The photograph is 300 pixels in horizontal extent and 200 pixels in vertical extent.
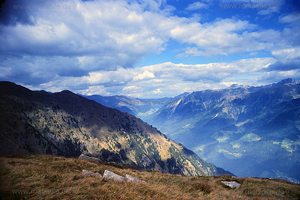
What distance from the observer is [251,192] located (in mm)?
16906

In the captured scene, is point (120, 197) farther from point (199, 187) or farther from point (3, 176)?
point (199, 187)

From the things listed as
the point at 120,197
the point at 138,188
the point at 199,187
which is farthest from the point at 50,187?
the point at 199,187

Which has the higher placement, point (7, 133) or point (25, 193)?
point (25, 193)

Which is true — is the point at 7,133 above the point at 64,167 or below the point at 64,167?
below

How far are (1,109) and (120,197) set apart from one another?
25390 cm

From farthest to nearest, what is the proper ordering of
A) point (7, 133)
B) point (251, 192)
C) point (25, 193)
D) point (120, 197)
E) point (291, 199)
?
point (7, 133), point (251, 192), point (291, 199), point (120, 197), point (25, 193)

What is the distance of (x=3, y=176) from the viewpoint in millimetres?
11133

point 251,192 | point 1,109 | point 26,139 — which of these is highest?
point 251,192

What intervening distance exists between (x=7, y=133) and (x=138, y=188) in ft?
707

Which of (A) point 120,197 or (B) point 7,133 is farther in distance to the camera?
(B) point 7,133

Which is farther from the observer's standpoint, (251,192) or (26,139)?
(26,139)

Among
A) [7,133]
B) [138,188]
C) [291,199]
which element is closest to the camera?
[138,188]

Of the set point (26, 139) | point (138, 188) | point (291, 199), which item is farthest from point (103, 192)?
point (26, 139)

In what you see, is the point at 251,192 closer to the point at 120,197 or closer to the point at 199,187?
the point at 199,187
